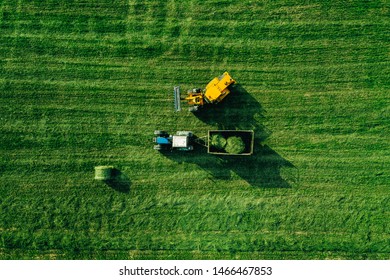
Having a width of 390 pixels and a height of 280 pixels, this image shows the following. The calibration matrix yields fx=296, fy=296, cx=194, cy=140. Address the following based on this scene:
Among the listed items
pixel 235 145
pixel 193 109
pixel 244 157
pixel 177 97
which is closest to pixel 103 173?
pixel 177 97

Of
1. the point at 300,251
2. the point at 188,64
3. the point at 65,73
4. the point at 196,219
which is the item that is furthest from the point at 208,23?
the point at 300,251

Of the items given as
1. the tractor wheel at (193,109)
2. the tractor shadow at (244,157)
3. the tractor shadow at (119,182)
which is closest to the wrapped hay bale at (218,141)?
the tractor shadow at (244,157)

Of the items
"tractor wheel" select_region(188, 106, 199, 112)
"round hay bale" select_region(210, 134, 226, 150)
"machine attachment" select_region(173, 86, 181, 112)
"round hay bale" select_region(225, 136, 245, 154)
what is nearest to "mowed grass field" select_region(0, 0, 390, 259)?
"machine attachment" select_region(173, 86, 181, 112)

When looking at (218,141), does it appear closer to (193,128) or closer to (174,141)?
(193,128)

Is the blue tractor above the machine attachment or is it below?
below

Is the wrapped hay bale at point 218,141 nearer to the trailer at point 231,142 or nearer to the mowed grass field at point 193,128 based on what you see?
the trailer at point 231,142

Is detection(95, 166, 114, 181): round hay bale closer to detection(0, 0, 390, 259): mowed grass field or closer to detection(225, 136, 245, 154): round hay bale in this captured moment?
detection(0, 0, 390, 259): mowed grass field
